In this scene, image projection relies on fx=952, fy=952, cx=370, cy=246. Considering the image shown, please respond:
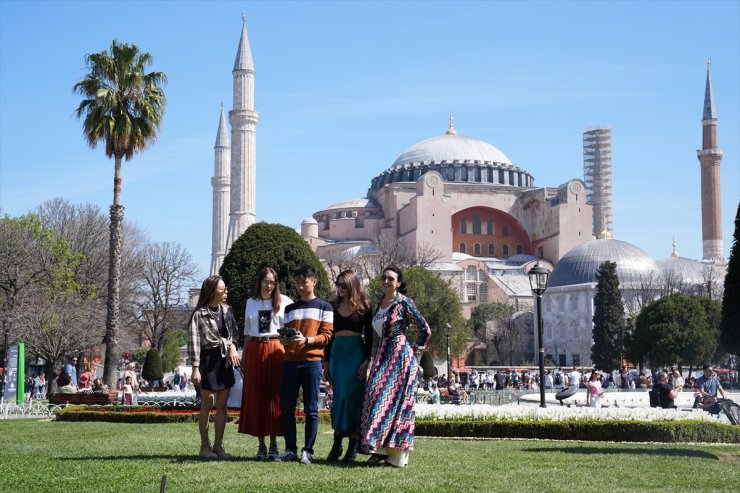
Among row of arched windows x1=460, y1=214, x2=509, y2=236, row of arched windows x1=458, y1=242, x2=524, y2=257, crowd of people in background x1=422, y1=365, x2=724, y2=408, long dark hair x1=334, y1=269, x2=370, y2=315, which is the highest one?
row of arched windows x1=460, y1=214, x2=509, y2=236

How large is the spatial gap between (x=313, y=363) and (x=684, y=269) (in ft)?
177

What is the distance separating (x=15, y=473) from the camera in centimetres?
578

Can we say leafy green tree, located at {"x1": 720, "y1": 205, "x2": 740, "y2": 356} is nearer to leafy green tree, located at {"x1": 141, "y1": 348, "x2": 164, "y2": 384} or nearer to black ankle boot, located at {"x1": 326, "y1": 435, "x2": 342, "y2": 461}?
black ankle boot, located at {"x1": 326, "y1": 435, "x2": 342, "y2": 461}

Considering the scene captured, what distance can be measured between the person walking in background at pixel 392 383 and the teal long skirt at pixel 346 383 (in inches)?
5.8

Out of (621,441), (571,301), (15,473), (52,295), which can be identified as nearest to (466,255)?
(571,301)

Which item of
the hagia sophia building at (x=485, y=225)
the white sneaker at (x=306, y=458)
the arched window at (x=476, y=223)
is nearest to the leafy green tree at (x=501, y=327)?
the hagia sophia building at (x=485, y=225)

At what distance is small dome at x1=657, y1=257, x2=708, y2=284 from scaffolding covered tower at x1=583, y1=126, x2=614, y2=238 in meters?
30.3

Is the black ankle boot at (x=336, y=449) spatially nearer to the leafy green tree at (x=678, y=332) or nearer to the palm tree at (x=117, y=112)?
the palm tree at (x=117, y=112)

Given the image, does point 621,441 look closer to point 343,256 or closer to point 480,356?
point 343,256

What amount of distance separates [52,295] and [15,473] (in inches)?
924

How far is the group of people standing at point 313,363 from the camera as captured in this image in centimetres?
606

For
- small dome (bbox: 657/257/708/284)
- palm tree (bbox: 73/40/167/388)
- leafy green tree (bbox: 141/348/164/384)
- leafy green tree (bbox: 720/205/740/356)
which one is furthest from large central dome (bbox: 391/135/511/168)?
leafy green tree (bbox: 720/205/740/356)

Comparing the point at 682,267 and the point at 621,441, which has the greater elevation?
the point at 682,267

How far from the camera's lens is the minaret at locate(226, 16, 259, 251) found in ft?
162
